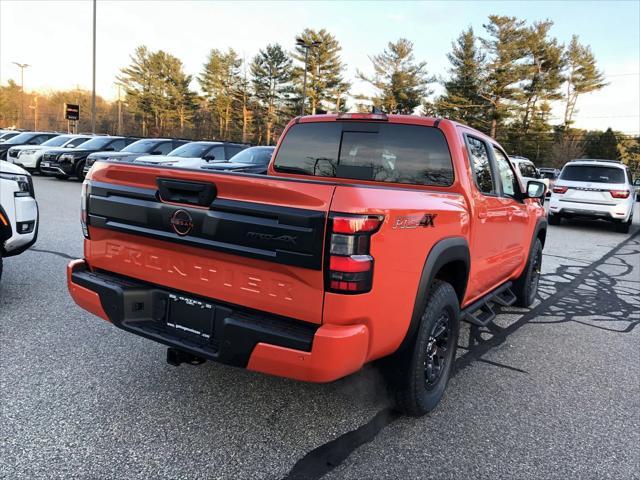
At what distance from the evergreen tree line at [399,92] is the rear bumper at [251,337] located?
37638mm

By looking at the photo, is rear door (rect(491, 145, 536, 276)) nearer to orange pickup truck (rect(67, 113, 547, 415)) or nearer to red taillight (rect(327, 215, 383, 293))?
orange pickup truck (rect(67, 113, 547, 415))

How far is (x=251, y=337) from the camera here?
241 cm

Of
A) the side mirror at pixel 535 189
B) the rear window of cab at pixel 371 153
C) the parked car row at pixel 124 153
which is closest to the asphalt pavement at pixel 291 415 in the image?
the side mirror at pixel 535 189

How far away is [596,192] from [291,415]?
1204 cm

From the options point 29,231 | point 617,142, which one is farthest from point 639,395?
point 617,142

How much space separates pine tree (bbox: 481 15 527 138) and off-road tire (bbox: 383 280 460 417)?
147 feet

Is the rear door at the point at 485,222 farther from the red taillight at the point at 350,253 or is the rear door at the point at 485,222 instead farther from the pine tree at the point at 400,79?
the pine tree at the point at 400,79

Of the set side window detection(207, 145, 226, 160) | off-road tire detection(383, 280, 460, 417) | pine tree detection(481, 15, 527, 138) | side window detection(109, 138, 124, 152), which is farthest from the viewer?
pine tree detection(481, 15, 527, 138)

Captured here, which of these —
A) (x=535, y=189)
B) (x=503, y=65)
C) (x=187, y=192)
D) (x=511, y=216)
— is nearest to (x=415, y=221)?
(x=187, y=192)

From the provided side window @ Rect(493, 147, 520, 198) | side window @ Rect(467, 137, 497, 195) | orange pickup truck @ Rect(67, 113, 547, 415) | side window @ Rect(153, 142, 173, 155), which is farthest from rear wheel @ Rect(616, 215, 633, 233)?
side window @ Rect(153, 142, 173, 155)

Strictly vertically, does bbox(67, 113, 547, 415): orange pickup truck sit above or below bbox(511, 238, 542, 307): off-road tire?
above

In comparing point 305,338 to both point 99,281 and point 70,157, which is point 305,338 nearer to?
point 99,281

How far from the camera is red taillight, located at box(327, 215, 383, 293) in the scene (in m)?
2.23

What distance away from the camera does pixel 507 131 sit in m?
47.6
